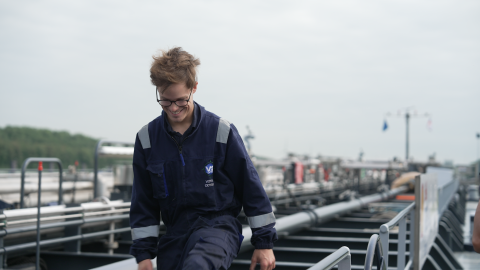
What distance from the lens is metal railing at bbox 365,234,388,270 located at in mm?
2838

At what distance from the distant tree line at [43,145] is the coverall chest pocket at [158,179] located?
51.3m

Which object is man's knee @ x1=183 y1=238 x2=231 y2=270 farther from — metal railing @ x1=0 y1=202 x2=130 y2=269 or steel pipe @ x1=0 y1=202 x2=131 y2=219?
steel pipe @ x1=0 y1=202 x2=131 y2=219

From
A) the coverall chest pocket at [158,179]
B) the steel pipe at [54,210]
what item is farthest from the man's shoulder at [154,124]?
the steel pipe at [54,210]

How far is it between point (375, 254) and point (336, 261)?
41.5 inches

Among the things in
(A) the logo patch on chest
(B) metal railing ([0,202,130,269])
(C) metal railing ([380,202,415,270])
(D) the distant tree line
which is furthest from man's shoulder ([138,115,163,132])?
(D) the distant tree line

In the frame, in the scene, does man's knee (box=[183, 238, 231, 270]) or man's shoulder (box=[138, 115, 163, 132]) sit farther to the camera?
man's shoulder (box=[138, 115, 163, 132])

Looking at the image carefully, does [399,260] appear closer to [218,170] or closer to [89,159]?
[218,170]

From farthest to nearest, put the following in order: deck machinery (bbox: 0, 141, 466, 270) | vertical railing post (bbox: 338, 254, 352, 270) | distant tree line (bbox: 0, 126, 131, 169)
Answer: distant tree line (bbox: 0, 126, 131, 169), deck machinery (bbox: 0, 141, 466, 270), vertical railing post (bbox: 338, 254, 352, 270)

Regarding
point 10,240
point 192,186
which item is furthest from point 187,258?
point 10,240

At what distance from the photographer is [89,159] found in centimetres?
6309

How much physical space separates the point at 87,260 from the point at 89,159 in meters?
59.5

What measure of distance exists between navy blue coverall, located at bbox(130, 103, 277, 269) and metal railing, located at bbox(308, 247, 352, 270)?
361 millimetres

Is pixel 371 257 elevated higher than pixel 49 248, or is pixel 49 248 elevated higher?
pixel 371 257

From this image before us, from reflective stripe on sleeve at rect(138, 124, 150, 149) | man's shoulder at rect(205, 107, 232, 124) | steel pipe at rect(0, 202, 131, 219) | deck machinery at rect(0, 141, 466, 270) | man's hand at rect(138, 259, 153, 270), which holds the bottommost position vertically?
deck machinery at rect(0, 141, 466, 270)
